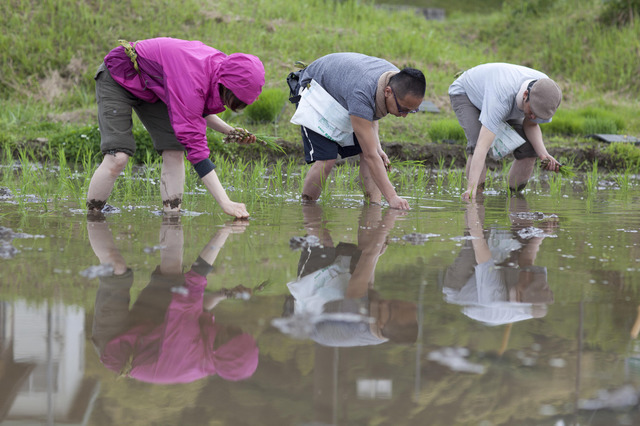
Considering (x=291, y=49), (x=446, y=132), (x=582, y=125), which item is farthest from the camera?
(x=291, y=49)

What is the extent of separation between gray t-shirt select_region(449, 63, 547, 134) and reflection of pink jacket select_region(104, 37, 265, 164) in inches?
73.0

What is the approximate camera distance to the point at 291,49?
1132 cm

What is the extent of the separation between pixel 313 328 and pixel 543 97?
3138 mm

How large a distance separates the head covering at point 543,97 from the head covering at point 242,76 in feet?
6.54

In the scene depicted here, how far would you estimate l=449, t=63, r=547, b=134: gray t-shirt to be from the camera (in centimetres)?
455

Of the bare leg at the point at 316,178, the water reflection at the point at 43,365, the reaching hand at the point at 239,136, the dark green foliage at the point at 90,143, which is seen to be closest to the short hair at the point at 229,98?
the reaching hand at the point at 239,136

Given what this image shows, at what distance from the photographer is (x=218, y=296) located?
6.81 feet

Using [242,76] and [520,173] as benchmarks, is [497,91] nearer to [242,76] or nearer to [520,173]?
[520,173]

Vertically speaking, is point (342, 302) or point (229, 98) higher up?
point (229, 98)

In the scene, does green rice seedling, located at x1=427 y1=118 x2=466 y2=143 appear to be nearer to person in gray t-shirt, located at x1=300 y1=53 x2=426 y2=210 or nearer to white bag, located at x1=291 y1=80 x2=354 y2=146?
person in gray t-shirt, located at x1=300 y1=53 x2=426 y2=210

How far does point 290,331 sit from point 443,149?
21.1 ft

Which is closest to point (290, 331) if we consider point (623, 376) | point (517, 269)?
point (623, 376)

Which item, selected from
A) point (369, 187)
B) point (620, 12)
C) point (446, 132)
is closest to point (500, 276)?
point (369, 187)

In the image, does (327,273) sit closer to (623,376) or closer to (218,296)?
(218,296)
